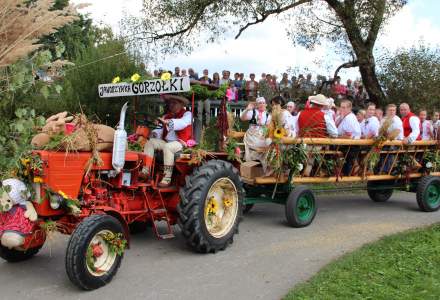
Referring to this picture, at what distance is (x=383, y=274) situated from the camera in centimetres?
537

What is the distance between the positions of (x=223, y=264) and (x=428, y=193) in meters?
5.41

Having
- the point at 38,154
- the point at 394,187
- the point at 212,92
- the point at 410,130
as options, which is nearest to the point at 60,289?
the point at 38,154

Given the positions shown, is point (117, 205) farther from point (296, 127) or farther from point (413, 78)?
point (413, 78)

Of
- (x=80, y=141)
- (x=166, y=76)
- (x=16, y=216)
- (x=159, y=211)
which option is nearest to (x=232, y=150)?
(x=159, y=211)

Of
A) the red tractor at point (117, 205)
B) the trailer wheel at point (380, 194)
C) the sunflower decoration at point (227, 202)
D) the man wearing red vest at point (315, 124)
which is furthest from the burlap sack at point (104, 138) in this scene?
the trailer wheel at point (380, 194)

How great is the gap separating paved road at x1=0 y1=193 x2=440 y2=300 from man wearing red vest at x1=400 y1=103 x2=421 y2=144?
62.9 inches

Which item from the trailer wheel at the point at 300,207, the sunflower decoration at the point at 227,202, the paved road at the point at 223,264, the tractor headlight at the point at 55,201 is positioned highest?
the tractor headlight at the point at 55,201

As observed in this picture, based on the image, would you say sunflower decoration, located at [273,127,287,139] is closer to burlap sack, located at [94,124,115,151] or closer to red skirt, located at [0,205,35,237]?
burlap sack, located at [94,124,115,151]

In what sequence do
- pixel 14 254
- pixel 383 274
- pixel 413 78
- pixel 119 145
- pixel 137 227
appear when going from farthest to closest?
pixel 413 78
pixel 137 227
pixel 14 254
pixel 119 145
pixel 383 274

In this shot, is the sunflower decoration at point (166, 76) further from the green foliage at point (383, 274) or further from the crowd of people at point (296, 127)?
the green foliage at point (383, 274)

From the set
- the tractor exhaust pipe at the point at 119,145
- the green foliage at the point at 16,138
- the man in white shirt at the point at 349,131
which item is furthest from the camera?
the man in white shirt at the point at 349,131

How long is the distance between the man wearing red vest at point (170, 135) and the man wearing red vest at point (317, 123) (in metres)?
2.36

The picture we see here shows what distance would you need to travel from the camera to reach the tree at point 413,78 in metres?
15.6

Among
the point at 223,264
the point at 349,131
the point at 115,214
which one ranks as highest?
the point at 349,131
